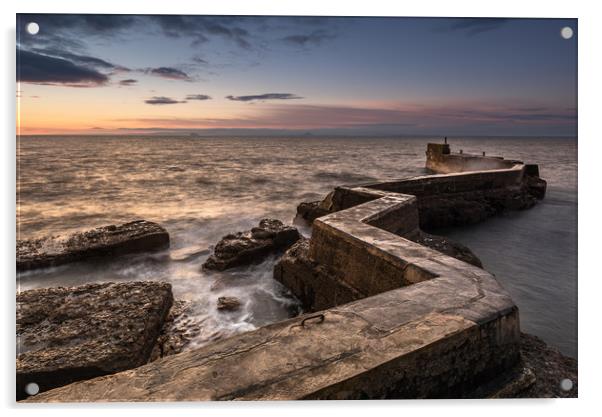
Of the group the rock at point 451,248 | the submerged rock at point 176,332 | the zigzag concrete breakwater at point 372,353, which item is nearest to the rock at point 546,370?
the zigzag concrete breakwater at point 372,353

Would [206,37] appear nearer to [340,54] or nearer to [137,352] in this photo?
[340,54]

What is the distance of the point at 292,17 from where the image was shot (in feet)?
11.6

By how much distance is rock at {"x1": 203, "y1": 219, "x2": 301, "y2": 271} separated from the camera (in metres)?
6.30

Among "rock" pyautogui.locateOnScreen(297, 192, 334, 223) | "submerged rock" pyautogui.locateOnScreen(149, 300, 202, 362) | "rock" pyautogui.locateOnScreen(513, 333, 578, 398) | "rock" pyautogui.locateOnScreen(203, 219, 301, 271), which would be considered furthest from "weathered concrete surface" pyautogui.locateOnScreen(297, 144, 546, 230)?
"rock" pyautogui.locateOnScreen(513, 333, 578, 398)

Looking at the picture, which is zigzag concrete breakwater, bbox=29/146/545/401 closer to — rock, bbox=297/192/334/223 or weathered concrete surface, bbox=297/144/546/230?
weathered concrete surface, bbox=297/144/546/230

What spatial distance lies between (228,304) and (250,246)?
5.14 ft

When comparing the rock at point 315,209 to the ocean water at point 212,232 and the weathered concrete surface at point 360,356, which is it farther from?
the weathered concrete surface at point 360,356

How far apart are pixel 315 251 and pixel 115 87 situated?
2763 mm

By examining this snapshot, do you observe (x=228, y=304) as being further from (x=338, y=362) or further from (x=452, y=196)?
(x=452, y=196)

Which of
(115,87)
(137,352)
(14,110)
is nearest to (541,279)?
(137,352)

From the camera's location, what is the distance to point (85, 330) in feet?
12.2

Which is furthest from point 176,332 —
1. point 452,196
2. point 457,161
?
point 457,161

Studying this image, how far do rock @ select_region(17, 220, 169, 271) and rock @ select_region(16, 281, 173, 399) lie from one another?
1.63m

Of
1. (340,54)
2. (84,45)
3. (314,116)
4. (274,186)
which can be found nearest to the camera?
(84,45)
